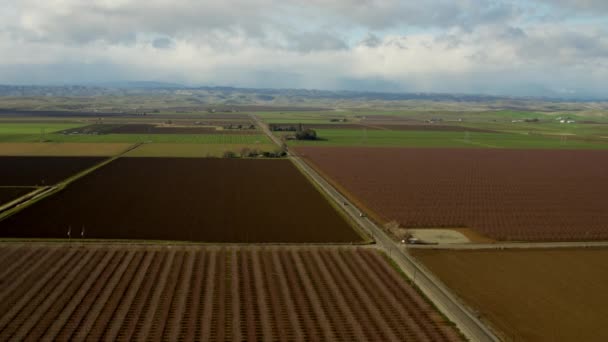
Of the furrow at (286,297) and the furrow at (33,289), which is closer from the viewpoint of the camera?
the furrow at (286,297)

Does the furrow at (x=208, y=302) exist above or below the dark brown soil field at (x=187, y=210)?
below

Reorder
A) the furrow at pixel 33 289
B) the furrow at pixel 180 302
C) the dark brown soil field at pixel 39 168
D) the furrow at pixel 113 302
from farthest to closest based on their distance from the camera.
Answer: the dark brown soil field at pixel 39 168, the furrow at pixel 33 289, the furrow at pixel 180 302, the furrow at pixel 113 302

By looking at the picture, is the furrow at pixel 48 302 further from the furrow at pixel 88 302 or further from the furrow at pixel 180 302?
the furrow at pixel 180 302

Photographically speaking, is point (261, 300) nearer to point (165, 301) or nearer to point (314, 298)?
point (314, 298)

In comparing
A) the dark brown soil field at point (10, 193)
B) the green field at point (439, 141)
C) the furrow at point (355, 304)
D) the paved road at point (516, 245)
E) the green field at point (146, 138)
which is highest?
the green field at point (439, 141)

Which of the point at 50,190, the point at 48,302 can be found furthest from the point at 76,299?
the point at 50,190

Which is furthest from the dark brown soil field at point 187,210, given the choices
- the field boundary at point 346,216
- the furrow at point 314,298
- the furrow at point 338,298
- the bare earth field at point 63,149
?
the bare earth field at point 63,149
